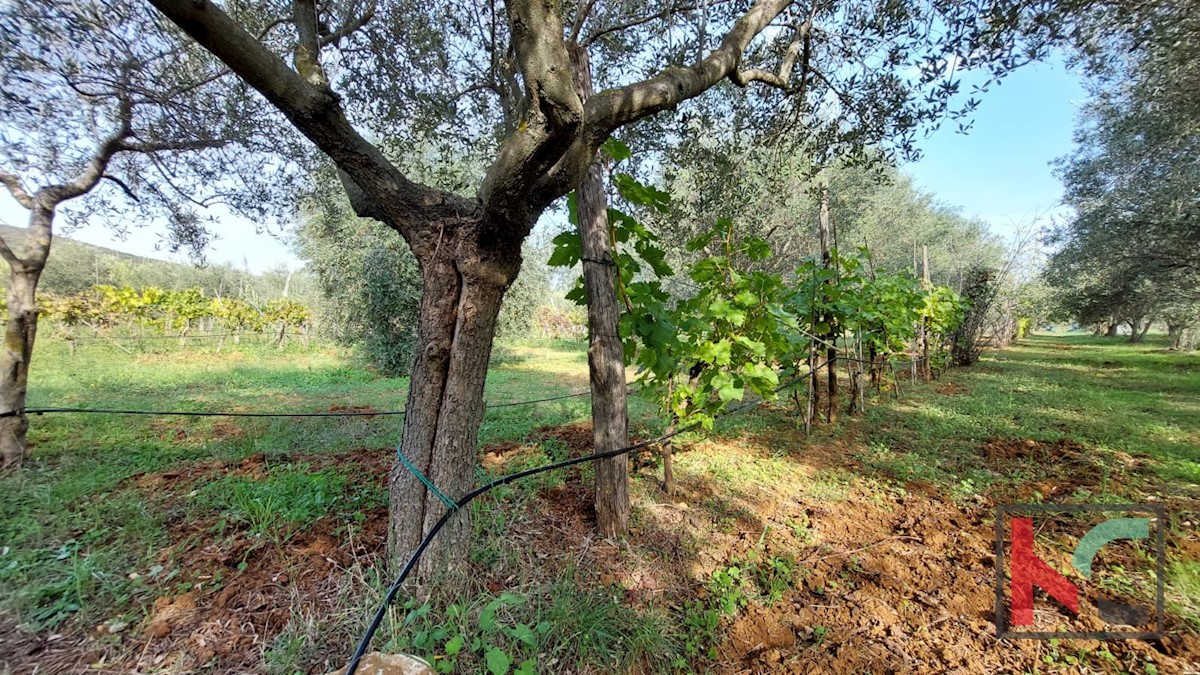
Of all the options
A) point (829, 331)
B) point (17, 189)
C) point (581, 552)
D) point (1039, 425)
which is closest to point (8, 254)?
point (17, 189)

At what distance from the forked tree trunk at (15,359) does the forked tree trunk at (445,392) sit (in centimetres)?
408

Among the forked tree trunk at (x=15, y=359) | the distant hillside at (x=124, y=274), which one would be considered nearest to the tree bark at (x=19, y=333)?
the forked tree trunk at (x=15, y=359)

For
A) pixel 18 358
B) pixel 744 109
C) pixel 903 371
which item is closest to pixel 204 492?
pixel 18 358

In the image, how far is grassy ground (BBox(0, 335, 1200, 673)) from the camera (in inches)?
72.9

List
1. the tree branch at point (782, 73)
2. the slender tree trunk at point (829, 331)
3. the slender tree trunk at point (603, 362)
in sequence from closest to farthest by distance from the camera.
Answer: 1. the slender tree trunk at point (603, 362)
2. the tree branch at point (782, 73)
3. the slender tree trunk at point (829, 331)

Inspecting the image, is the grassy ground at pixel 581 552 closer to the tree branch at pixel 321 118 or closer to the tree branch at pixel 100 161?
the tree branch at pixel 321 118

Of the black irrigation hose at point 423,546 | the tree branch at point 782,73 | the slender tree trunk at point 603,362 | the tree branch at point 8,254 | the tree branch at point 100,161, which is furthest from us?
the tree branch at point 100,161

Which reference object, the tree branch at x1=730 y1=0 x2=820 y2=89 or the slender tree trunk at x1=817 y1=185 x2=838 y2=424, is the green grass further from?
the tree branch at x1=730 y1=0 x2=820 y2=89

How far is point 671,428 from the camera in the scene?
346 cm

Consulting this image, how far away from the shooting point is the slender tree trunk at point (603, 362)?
267cm

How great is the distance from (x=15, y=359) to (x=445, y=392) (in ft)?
14.4

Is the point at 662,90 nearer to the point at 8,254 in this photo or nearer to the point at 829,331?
the point at 829,331

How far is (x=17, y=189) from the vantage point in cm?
362

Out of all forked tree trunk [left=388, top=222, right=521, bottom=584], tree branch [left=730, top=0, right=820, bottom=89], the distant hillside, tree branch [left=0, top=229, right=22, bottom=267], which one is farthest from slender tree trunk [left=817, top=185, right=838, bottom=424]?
the distant hillside
